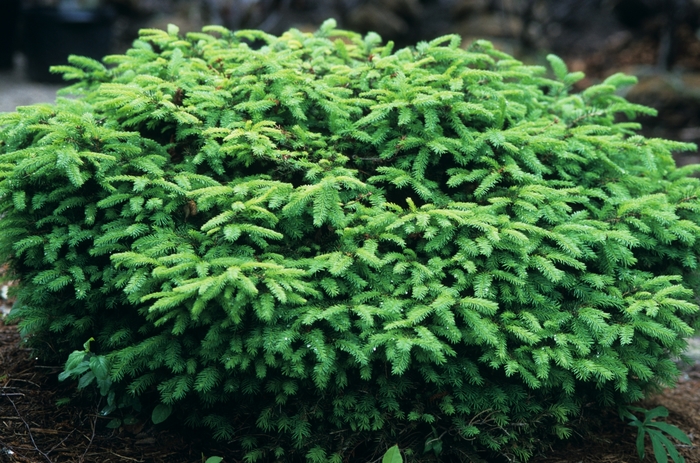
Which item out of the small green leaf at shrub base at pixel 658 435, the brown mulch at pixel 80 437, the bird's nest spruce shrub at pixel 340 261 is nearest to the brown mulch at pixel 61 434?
the brown mulch at pixel 80 437

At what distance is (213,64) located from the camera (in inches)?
133

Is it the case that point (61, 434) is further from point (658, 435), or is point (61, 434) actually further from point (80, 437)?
point (658, 435)

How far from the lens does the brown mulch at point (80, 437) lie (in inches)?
105

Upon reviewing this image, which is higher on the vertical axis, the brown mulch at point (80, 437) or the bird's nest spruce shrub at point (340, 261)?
the bird's nest spruce shrub at point (340, 261)

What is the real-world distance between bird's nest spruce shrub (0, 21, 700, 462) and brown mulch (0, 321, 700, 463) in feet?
0.58

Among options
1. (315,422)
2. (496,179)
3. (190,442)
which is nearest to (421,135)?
(496,179)

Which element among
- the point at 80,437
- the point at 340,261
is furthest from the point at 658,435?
the point at 80,437

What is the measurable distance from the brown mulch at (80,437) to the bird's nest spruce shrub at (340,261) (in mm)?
177

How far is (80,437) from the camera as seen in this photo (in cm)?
273

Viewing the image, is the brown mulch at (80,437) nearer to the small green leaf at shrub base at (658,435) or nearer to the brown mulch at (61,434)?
the brown mulch at (61,434)

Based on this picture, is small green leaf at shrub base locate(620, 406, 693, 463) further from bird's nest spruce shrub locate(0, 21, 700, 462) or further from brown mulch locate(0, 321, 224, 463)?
brown mulch locate(0, 321, 224, 463)

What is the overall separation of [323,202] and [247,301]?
1.79 ft

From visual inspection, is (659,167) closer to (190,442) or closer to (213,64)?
(213,64)

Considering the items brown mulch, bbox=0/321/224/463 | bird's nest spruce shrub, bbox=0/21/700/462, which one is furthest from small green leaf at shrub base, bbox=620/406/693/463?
brown mulch, bbox=0/321/224/463
